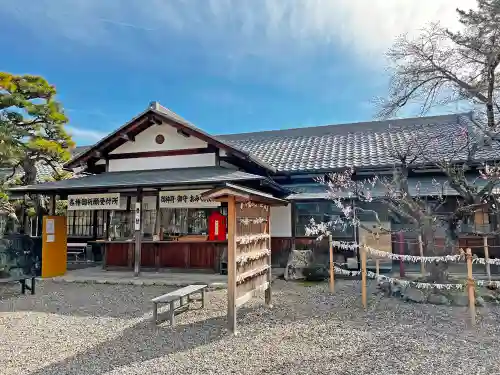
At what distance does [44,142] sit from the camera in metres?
12.0

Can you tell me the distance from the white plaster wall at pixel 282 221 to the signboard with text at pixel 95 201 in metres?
4.78

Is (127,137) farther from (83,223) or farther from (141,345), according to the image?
(141,345)

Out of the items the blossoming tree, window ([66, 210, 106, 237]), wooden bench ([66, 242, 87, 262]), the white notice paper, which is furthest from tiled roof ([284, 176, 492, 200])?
wooden bench ([66, 242, 87, 262])

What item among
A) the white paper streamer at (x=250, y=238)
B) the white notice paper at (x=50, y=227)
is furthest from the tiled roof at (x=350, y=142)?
the white notice paper at (x=50, y=227)

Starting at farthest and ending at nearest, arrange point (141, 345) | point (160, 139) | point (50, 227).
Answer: point (160, 139) < point (50, 227) < point (141, 345)

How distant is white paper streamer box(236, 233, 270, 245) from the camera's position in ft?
18.6

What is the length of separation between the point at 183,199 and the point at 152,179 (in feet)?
3.31

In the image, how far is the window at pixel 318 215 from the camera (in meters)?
11.3

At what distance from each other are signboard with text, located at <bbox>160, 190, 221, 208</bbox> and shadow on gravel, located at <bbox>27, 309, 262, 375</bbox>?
447 cm

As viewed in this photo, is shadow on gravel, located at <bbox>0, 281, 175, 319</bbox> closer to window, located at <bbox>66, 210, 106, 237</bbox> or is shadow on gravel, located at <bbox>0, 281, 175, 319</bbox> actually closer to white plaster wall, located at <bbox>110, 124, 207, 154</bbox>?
white plaster wall, located at <bbox>110, 124, 207, 154</bbox>

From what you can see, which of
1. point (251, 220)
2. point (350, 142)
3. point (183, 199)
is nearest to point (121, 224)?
point (183, 199)

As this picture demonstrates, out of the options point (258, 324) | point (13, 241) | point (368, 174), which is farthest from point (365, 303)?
point (13, 241)

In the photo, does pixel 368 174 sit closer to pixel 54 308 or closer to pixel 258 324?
pixel 258 324

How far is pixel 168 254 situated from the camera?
11.4 meters
